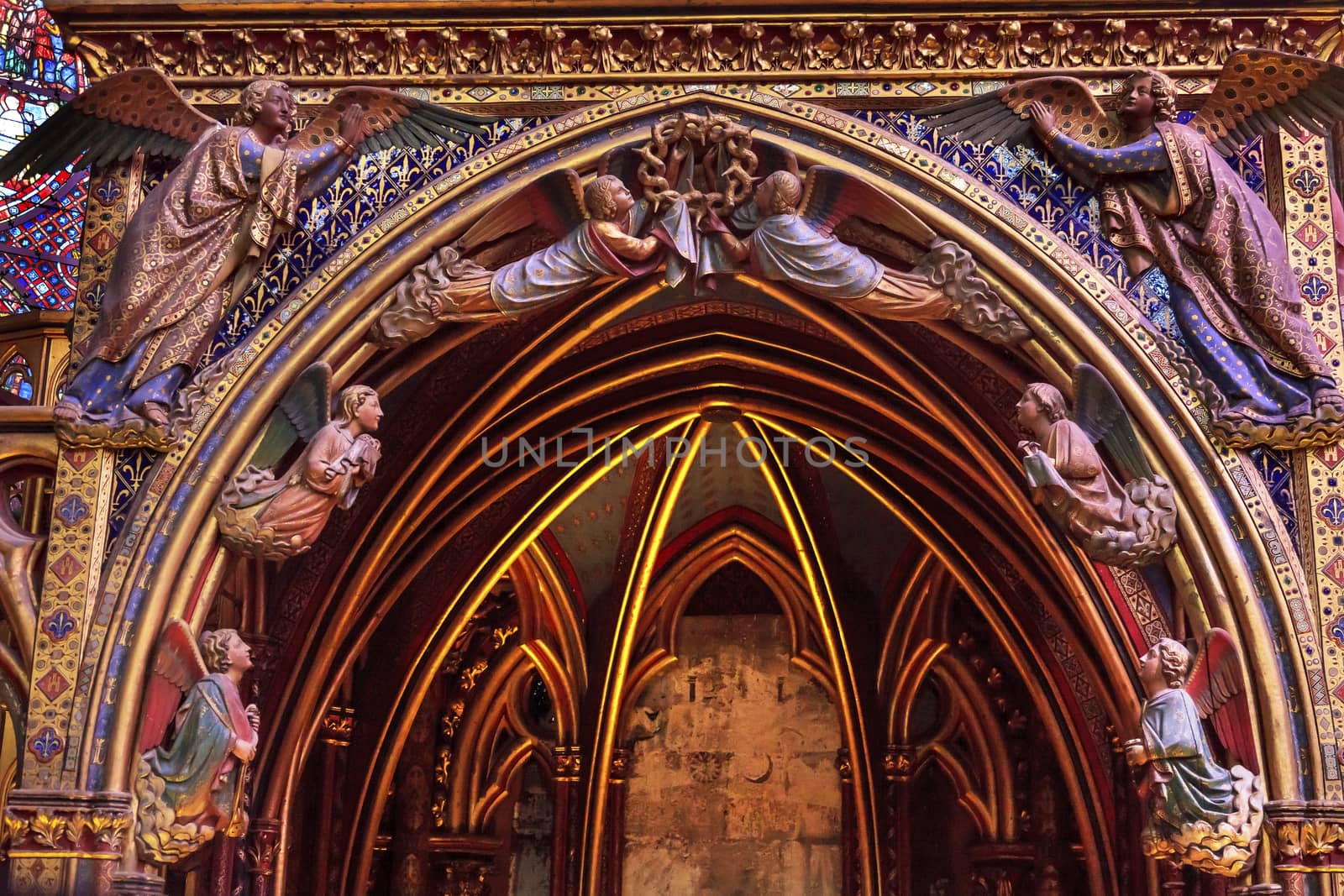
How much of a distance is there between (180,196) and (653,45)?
2610 millimetres

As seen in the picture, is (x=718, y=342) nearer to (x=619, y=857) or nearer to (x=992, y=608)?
(x=992, y=608)

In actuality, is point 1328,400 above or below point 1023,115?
below

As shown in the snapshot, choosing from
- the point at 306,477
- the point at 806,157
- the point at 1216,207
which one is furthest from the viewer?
the point at 806,157

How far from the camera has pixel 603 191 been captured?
10398mm

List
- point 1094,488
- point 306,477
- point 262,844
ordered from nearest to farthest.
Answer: point 1094,488, point 306,477, point 262,844

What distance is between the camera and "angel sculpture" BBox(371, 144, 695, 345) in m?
10.4

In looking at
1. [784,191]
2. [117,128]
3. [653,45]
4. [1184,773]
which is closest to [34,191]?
[117,128]

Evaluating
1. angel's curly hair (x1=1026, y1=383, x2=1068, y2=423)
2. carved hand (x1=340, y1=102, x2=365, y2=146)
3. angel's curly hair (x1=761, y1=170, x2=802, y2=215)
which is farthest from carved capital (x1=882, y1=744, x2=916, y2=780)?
carved hand (x1=340, y1=102, x2=365, y2=146)

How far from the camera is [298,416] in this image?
10312 millimetres

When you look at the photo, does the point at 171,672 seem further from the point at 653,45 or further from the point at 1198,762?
the point at 1198,762

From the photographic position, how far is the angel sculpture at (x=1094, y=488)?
976cm

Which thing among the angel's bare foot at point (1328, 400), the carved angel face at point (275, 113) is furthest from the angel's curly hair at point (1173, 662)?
the carved angel face at point (275, 113)

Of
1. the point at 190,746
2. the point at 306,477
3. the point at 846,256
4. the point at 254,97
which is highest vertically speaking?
the point at 254,97

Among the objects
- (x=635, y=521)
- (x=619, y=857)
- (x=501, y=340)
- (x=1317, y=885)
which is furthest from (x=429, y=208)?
(x=619, y=857)
